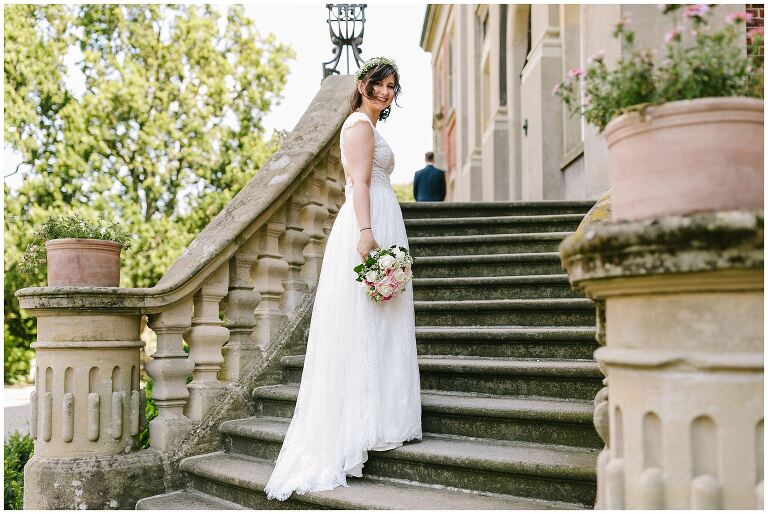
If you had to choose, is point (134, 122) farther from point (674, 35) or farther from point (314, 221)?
point (674, 35)

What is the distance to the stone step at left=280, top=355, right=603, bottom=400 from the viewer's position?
3766mm

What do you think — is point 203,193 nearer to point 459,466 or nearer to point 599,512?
point 459,466

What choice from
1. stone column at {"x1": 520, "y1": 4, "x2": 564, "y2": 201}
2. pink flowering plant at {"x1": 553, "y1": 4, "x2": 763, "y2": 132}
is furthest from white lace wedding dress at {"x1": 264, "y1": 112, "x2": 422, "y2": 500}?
stone column at {"x1": 520, "y1": 4, "x2": 564, "y2": 201}

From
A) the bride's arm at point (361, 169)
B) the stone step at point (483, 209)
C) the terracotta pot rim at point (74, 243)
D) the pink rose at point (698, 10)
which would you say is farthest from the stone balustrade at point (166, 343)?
the pink rose at point (698, 10)

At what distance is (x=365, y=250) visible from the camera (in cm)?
369

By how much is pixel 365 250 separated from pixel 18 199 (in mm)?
14806

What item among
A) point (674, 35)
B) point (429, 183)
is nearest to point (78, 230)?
point (674, 35)

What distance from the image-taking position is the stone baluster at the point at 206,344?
4.36 meters

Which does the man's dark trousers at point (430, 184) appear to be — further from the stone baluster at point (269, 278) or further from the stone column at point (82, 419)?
the stone column at point (82, 419)

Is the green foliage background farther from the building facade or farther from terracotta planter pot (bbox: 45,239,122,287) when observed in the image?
terracotta planter pot (bbox: 45,239,122,287)

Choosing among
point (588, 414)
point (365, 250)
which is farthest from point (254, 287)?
point (588, 414)

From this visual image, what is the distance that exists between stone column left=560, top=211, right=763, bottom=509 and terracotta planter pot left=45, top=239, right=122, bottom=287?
3059 mm

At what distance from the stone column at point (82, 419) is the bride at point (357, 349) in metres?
0.98

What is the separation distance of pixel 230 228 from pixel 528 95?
7.99 m
